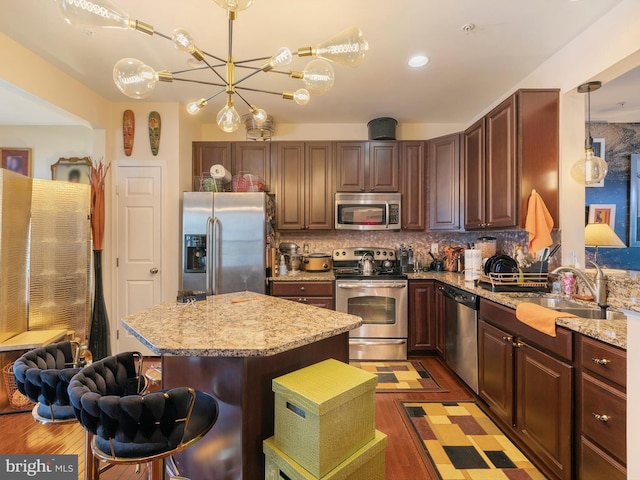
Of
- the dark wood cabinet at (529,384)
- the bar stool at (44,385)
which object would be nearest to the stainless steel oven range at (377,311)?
the dark wood cabinet at (529,384)

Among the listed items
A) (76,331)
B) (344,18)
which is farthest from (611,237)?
(76,331)

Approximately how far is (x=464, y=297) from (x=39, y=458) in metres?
3.11

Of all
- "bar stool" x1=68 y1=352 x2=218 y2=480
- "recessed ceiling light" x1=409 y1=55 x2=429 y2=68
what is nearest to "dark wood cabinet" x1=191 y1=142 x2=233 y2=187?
"recessed ceiling light" x1=409 y1=55 x2=429 y2=68

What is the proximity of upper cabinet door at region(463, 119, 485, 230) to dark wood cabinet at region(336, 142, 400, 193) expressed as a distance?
82cm

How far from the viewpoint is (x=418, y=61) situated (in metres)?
2.56

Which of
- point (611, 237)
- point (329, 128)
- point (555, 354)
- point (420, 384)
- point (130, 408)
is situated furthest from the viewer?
point (329, 128)

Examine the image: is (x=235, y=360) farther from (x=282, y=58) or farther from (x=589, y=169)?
(x=589, y=169)

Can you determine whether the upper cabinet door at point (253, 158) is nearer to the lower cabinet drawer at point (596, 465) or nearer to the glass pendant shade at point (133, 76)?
the glass pendant shade at point (133, 76)

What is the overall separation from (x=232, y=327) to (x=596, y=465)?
5.68 ft

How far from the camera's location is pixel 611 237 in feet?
7.97

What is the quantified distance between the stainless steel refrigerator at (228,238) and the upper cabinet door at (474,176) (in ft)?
6.94

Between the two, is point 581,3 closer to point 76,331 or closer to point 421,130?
point 421,130

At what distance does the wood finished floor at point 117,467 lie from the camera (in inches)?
69.2

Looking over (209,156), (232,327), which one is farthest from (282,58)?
(209,156)
